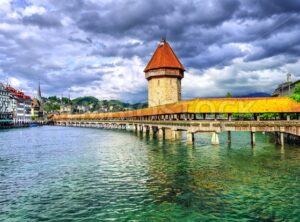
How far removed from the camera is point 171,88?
58.5 m

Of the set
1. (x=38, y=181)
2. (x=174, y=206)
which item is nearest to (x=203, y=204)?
(x=174, y=206)

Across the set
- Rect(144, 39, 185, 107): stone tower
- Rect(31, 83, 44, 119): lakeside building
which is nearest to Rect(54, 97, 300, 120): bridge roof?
Rect(144, 39, 185, 107): stone tower

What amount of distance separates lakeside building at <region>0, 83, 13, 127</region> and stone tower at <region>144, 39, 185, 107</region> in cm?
6960

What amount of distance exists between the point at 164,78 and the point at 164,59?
401 centimetres

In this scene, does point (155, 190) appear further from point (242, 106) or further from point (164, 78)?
point (164, 78)

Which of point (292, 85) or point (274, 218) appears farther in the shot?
point (292, 85)

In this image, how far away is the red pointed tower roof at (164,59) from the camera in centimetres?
5903

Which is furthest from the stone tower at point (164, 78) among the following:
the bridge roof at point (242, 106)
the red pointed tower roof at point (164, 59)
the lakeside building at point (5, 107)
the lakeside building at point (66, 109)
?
the lakeside building at point (66, 109)

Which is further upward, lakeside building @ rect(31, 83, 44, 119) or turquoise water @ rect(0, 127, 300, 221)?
lakeside building @ rect(31, 83, 44, 119)

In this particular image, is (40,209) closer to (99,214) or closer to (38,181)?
(99,214)

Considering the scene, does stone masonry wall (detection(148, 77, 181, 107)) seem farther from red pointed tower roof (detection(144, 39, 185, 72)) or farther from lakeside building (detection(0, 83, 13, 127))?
lakeside building (detection(0, 83, 13, 127))

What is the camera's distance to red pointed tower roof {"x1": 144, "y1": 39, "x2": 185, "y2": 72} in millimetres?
59031

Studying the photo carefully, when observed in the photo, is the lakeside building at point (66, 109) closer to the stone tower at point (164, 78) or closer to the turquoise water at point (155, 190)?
the stone tower at point (164, 78)

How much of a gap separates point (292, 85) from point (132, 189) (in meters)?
69.4
